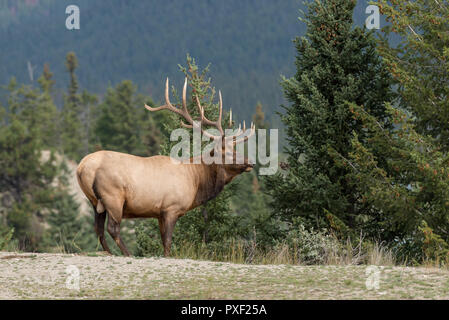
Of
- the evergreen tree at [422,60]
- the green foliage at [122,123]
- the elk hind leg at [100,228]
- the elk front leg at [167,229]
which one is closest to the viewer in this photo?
the elk hind leg at [100,228]

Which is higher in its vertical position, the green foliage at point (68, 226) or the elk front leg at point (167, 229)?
the elk front leg at point (167, 229)

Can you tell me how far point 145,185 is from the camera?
37.1 feet

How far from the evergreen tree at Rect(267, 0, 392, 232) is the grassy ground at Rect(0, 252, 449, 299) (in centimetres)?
463

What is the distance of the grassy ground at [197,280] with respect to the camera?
25.8 ft

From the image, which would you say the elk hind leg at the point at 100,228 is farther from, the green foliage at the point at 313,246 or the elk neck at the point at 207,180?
the green foliage at the point at 313,246

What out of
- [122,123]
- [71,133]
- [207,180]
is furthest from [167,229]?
[71,133]

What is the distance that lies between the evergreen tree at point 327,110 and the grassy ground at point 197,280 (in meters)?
4.63

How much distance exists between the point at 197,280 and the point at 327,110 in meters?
6.98

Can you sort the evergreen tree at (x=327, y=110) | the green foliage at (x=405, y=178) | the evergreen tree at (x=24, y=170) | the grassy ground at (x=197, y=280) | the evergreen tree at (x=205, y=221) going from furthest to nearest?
the evergreen tree at (x=24, y=170) → the evergreen tree at (x=205, y=221) → the evergreen tree at (x=327, y=110) → the green foliage at (x=405, y=178) → the grassy ground at (x=197, y=280)

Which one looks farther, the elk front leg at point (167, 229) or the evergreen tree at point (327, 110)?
the evergreen tree at point (327, 110)

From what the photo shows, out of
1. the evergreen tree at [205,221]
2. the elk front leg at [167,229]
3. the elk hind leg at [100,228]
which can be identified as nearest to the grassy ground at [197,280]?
the elk hind leg at [100,228]

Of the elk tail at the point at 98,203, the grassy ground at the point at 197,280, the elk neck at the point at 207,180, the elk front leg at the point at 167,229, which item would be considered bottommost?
the grassy ground at the point at 197,280

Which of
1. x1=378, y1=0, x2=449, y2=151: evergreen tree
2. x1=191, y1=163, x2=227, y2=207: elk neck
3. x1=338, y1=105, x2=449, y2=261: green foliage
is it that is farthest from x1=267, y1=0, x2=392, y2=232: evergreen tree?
x1=191, y1=163, x2=227, y2=207: elk neck
